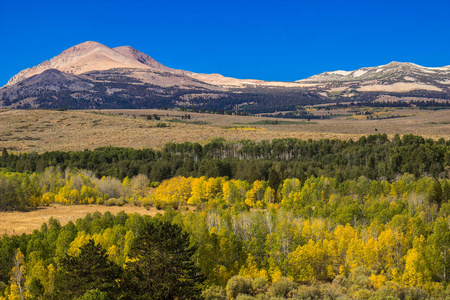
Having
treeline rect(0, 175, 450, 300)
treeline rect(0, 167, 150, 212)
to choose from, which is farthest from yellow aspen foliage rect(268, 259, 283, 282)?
treeline rect(0, 167, 150, 212)

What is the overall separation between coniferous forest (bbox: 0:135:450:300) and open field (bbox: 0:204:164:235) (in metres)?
4.21

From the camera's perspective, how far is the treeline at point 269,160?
118m

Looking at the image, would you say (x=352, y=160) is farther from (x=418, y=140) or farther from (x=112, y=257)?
(x=112, y=257)

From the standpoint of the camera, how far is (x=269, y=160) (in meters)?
144

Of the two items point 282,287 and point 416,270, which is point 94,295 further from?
point 416,270

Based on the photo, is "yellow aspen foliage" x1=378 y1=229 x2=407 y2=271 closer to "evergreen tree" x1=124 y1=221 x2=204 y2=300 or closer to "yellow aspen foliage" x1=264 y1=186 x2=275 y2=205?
"evergreen tree" x1=124 y1=221 x2=204 y2=300

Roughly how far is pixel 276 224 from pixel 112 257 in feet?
86.9

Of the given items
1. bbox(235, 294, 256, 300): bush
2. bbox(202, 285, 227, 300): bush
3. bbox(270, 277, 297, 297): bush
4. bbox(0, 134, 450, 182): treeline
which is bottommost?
bbox(270, 277, 297, 297): bush

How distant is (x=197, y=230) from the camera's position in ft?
193

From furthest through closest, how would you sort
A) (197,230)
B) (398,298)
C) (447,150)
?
(447,150)
(197,230)
(398,298)

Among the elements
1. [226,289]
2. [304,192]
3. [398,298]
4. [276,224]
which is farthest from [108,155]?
[398,298]

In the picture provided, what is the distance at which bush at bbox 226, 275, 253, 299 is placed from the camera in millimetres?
52781

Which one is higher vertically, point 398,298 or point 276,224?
point 276,224

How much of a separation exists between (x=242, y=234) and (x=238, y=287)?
582 inches
